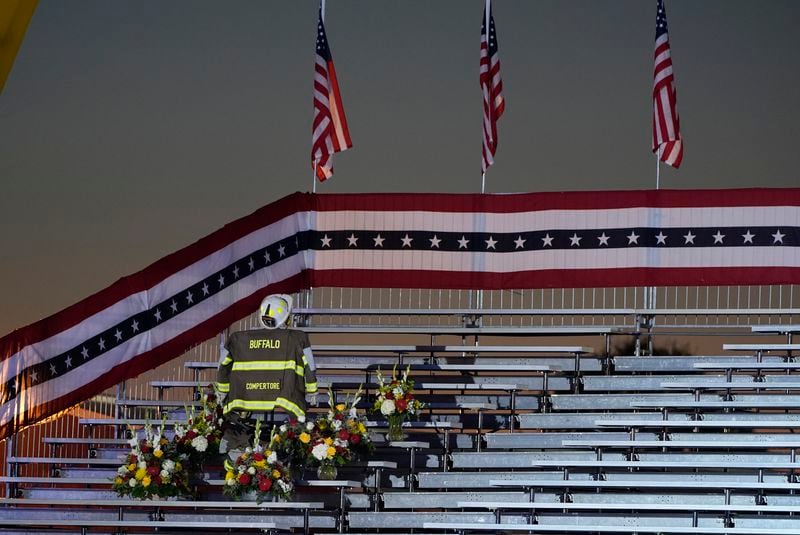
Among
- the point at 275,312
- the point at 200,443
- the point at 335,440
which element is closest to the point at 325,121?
the point at 275,312

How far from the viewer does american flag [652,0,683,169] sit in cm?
1527

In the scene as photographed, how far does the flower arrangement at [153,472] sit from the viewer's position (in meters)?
11.6

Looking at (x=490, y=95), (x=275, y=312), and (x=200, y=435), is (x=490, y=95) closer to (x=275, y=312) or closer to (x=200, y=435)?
(x=275, y=312)

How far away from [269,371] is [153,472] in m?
1.33

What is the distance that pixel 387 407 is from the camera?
39.9 feet

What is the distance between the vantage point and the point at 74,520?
11.9m

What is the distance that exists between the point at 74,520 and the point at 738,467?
5.89 metres

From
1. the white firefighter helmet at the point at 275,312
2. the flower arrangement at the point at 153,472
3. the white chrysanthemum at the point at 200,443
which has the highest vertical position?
the white firefighter helmet at the point at 275,312

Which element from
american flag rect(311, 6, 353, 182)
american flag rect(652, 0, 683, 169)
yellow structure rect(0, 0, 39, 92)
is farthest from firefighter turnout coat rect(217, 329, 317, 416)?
yellow structure rect(0, 0, 39, 92)

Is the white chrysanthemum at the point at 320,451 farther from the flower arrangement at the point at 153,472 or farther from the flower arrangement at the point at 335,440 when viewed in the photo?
the flower arrangement at the point at 153,472

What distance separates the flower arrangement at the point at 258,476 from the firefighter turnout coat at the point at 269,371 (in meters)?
0.49

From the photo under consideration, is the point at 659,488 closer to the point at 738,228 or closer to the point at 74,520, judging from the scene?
the point at 738,228

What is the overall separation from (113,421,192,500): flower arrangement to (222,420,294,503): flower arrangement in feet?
2.07

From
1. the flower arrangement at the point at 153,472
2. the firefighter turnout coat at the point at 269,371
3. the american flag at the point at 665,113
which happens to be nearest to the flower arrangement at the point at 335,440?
the firefighter turnout coat at the point at 269,371
